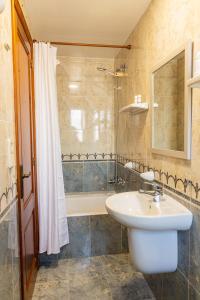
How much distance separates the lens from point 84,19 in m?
2.16

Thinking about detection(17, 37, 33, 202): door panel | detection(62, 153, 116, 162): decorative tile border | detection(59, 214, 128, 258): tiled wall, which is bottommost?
detection(59, 214, 128, 258): tiled wall

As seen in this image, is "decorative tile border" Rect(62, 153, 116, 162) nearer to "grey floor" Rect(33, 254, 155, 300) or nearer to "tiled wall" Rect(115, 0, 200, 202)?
"tiled wall" Rect(115, 0, 200, 202)

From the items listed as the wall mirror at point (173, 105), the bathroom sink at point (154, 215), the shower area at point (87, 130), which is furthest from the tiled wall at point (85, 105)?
the bathroom sink at point (154, 215)

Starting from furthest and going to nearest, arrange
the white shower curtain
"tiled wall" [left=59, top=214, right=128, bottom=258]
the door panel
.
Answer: "tiled wall" [left=59, top=214, right=128, bottom=258], the white shower curtain, the door panel

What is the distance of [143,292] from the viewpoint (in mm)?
1959

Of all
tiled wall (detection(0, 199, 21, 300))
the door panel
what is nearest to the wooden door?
the door panel

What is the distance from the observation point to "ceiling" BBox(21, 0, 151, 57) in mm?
1907

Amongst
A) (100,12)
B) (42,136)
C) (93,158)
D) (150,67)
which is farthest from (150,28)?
(93,158)

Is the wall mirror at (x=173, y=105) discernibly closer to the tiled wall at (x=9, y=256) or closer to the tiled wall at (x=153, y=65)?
the tiled wall at (x=153, y=65)

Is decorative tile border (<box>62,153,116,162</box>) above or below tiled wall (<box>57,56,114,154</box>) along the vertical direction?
below

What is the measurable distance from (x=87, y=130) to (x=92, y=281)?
184 cm

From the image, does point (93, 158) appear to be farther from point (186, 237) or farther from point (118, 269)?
point (186, 237)

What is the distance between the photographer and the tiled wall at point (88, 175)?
3174mm

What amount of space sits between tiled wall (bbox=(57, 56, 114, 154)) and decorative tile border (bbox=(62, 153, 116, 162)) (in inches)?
1.7
